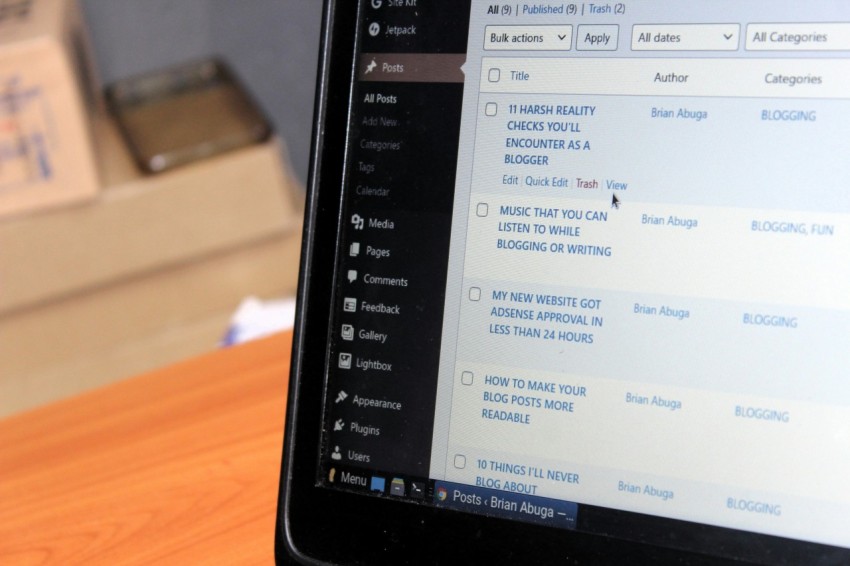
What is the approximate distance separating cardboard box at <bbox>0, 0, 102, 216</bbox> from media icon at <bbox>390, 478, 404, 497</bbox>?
0.75 meters

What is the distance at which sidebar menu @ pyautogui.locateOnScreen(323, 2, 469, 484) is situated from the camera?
1.09ft

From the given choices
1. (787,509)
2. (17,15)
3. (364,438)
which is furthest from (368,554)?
(17,15)

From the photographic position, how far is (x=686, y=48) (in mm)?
300

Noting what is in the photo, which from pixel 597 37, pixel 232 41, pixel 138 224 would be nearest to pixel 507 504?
pixel 597 37

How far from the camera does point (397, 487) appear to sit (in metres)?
0.33

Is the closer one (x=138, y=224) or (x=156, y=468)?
(x=156, y=468)

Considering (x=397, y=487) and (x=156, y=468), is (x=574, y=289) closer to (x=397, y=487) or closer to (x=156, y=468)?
(x=397, y=487)

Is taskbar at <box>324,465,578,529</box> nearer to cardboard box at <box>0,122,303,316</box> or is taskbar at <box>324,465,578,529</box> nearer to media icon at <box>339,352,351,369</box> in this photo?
media icon at <box>339,352,351,369</box>

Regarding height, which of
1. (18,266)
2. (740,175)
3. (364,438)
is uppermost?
(740,175)

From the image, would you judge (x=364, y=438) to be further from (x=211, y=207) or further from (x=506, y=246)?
(x=211, y=207)

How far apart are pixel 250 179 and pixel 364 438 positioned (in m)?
0.75

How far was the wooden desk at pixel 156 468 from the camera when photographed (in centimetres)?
41

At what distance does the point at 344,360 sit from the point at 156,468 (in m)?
0.18

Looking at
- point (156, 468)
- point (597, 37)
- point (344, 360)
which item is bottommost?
point (156, 468)
